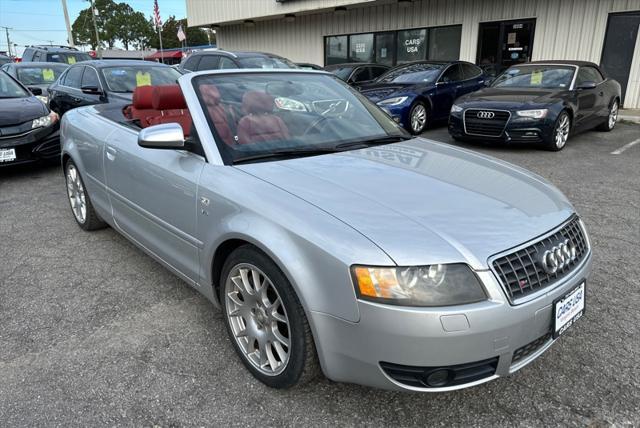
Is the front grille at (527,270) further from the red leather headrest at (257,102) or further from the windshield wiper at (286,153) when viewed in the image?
the red leather headrest at (257,102)

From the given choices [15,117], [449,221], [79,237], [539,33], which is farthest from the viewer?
[539,33]

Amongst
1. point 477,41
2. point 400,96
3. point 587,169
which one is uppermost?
point 477,41

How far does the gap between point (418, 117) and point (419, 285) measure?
8.01 m

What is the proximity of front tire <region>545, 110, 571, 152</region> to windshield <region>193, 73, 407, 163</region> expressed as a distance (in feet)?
16.6

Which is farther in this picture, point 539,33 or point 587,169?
point 539,33

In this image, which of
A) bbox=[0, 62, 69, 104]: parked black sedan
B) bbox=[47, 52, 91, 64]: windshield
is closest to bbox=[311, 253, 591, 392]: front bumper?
bbox=[0, 62, 69, 104]: parked black sedan

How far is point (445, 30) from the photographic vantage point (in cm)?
1420

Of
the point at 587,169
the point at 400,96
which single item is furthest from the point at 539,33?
the point at 587,169

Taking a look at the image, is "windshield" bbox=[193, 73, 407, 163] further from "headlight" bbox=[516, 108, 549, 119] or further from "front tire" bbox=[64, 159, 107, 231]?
"headlight" bbox=[516, 108, 549, 119]

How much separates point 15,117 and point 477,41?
11578 mm

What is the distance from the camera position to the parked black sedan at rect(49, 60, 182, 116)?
25.5 feet

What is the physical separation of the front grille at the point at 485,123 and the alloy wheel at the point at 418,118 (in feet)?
4.74

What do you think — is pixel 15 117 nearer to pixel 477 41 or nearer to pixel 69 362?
pixel 69 362

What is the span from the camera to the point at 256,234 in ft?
6.95
